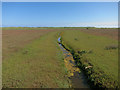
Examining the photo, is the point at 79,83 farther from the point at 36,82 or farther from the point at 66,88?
the point at 36,82

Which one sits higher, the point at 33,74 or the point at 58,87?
the point at 33,74

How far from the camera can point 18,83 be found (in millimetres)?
8422

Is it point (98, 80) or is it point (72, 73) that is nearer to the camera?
point (98, 80)

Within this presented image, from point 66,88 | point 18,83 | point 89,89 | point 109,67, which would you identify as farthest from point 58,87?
point 109,67

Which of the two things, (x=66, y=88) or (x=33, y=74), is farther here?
(x=33, y=74)

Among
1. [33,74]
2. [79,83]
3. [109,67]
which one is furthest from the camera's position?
[109,67]

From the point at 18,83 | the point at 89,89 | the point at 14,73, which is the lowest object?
the point at 89,89

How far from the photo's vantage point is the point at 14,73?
10.0 metres

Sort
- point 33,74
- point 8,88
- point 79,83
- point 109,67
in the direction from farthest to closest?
point 109,67 < point 33,74 < point 79,83 < point 8,88

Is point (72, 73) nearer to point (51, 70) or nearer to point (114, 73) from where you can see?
point (51, 70)

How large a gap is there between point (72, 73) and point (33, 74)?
5095 mm

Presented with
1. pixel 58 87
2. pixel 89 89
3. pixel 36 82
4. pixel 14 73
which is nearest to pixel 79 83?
pixel 89 89

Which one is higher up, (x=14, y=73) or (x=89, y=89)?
(x=14, y=73)

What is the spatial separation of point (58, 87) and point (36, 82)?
→ 248cm
